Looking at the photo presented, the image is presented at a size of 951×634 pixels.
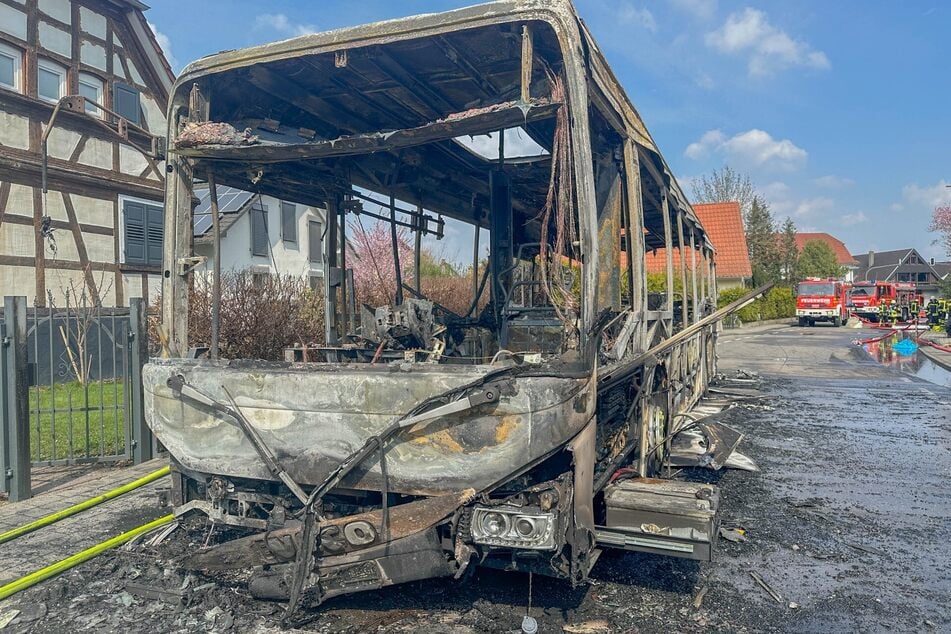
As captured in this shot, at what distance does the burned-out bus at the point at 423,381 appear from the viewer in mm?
2900

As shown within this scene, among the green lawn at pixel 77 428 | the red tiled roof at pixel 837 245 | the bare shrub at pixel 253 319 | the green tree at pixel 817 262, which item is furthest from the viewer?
the red tiled roof at pixel 837 245

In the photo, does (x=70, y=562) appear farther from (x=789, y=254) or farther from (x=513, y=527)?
(x=789, y=254)

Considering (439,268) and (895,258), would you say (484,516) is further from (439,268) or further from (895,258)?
(895,258)

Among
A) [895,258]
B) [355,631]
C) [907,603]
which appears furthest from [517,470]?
[895,258]

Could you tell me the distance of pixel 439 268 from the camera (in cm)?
2408

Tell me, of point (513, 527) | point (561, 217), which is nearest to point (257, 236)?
point (561, 217)

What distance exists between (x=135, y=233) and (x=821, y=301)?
34.0 meters

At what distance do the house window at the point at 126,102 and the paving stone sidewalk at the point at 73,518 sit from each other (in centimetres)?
1070

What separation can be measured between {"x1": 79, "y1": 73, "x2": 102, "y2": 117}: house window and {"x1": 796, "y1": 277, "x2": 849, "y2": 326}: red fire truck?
113 ft

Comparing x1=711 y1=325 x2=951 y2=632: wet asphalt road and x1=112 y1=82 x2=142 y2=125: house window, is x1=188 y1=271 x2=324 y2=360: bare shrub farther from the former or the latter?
x1=112 y1=82 x2=142 y2=125: house window

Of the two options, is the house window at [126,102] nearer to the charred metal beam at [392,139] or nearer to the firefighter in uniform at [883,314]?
the charred metal beam at [392,139]

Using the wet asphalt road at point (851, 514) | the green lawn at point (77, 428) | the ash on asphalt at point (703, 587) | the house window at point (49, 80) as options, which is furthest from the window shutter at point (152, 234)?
the wet asphalt road at point (851, 514)

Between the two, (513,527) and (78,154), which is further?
(78,154)

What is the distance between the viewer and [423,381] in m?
2.96
